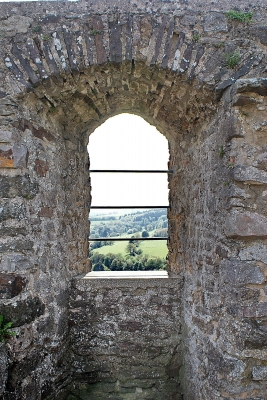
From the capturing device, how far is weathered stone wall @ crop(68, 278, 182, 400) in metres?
3.25

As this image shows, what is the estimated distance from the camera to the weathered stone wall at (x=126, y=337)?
3.25m

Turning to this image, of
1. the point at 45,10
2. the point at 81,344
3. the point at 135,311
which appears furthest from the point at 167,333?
the point at 45,10

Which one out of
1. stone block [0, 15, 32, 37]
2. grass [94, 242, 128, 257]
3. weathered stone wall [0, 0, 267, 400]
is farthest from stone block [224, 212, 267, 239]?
grass [94, 242, 128, 257]

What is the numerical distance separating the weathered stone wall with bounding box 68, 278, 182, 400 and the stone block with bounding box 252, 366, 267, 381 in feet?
3.54

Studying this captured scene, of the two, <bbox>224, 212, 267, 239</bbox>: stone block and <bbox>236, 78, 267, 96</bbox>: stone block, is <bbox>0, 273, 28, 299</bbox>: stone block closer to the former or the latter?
<bbox>224, 212, 267, 239</bbox>: stone block

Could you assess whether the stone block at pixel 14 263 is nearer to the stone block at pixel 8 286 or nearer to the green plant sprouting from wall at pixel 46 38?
the stone block at pixel 8 286

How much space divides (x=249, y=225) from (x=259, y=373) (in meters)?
1.09

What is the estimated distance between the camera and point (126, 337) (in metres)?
3.26

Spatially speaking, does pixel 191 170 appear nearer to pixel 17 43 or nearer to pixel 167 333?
pixel 167 333

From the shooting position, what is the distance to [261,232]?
226 centimetres

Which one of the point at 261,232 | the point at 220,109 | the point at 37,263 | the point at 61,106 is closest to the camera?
the point at 261,232

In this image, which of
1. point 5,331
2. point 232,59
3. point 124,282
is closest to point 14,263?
point 5,331

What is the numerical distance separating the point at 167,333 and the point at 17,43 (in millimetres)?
3085

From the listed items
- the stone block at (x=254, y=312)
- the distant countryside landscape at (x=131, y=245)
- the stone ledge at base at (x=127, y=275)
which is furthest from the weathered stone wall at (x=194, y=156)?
the distant countryside landscape at (x=131, y=245)
